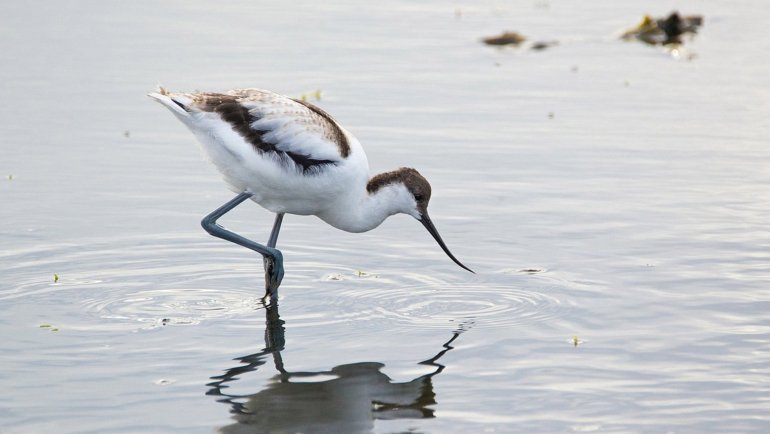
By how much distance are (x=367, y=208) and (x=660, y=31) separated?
840 centimetres

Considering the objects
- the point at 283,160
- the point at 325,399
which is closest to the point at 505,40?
the point at 283,160

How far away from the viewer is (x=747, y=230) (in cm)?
898

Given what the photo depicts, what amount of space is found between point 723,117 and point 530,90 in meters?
1.90

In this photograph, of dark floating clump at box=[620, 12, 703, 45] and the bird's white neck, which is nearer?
the bird's white neck

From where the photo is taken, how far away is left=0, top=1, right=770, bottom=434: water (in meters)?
6.30

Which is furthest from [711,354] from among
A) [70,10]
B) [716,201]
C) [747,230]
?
[70,10]

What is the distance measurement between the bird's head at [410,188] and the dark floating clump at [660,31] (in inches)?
303

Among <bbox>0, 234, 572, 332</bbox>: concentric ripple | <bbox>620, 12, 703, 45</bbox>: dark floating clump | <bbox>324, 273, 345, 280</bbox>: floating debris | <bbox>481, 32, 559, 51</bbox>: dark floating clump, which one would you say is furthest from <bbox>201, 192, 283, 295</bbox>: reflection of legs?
<bbox>620, 12, 703, 45</bbox>: dark floating clump

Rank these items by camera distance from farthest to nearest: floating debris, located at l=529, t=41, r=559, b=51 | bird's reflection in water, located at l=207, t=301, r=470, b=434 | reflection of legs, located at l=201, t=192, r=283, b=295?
1. floating debris, located at l=529, t=41, r=559, b=51
2. reflection of legs, located at l=201, t=192, r=283, b=295
3. bird's reflection in water, located at l=207, t=301, r=470, b=434

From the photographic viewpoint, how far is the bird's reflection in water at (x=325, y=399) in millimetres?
5980

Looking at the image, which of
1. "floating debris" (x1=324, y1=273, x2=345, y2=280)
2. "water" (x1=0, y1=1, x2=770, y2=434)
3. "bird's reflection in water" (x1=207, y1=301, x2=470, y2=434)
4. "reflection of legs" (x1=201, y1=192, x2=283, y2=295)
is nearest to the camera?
"bird's reflection in water" (x1=207, y1=301, x2=470, y2=434)

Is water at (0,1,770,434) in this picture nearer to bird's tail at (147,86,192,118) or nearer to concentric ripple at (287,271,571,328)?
concentric ripple at (287,271,571,328)

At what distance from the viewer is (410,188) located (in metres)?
7.92

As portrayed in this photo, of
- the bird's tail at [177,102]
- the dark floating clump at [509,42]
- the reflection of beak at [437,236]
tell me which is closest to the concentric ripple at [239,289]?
the reflection of beak at [437,236]
